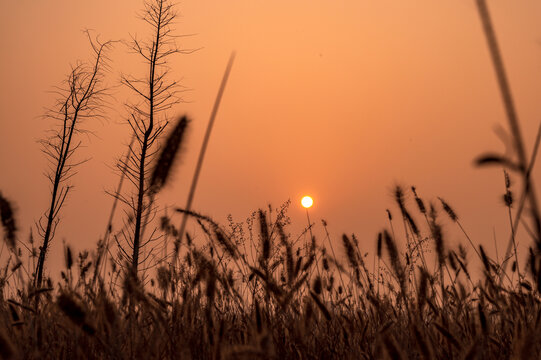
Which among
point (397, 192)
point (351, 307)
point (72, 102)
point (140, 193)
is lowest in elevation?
point (351, 307)

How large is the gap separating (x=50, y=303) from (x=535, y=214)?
301cm

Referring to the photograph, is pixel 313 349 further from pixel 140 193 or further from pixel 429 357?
pixel 140 193

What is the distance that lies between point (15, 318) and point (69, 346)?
0.45m

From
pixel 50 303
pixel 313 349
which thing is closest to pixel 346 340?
pixel 313 349

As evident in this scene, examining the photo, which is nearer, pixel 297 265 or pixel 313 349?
pixel 313 349

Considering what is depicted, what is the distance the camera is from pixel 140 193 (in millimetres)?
8516

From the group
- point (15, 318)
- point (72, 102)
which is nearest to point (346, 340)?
point (15, 318)

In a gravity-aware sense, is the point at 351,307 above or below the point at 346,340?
above

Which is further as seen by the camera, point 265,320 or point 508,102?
point 265,320

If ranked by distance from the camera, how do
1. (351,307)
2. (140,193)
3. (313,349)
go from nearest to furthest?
(313,349) → (351,307) → (140,193)

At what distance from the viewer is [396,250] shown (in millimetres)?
3197

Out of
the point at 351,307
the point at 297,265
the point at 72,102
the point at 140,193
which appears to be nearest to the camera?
the point at 297,265

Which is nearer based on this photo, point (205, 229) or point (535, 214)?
point (535, 214)

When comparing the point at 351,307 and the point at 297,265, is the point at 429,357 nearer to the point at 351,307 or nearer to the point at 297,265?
the point at 297,265
